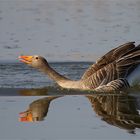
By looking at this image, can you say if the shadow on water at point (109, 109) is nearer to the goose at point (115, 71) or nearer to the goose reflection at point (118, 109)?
the goose reflection at point (118, 109)

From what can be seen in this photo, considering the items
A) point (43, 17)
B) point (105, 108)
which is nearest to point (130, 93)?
point (105, 108)

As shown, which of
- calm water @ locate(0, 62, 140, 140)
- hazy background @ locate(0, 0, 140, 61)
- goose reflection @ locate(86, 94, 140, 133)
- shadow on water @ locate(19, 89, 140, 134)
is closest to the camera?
calm water @ locate(0, 62, 140, 140)

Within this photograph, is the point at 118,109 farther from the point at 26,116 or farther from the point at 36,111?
the point at 26,116

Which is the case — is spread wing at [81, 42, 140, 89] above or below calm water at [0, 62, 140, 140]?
above

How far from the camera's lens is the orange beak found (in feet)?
34.1

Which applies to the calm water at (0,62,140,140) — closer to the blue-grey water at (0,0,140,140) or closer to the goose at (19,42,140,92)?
the blue-grey water at (0,0,140,140)

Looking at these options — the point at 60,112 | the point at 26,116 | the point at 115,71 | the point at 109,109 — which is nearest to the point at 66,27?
the point at 115,71

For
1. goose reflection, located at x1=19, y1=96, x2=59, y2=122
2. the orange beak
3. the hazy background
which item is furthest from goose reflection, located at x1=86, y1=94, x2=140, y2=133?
the hazy background

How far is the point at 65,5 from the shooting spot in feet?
76.2

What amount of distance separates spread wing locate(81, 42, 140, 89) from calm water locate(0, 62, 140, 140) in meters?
0.39

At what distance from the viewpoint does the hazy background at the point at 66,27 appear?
16359 millimetres

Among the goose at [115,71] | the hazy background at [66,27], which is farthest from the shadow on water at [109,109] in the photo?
the hazy background at [66,27]

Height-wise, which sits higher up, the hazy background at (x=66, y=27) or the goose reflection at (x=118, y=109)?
the hazy background at (x=66, y=27)

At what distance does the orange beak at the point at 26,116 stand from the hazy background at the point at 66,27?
4.93 m
